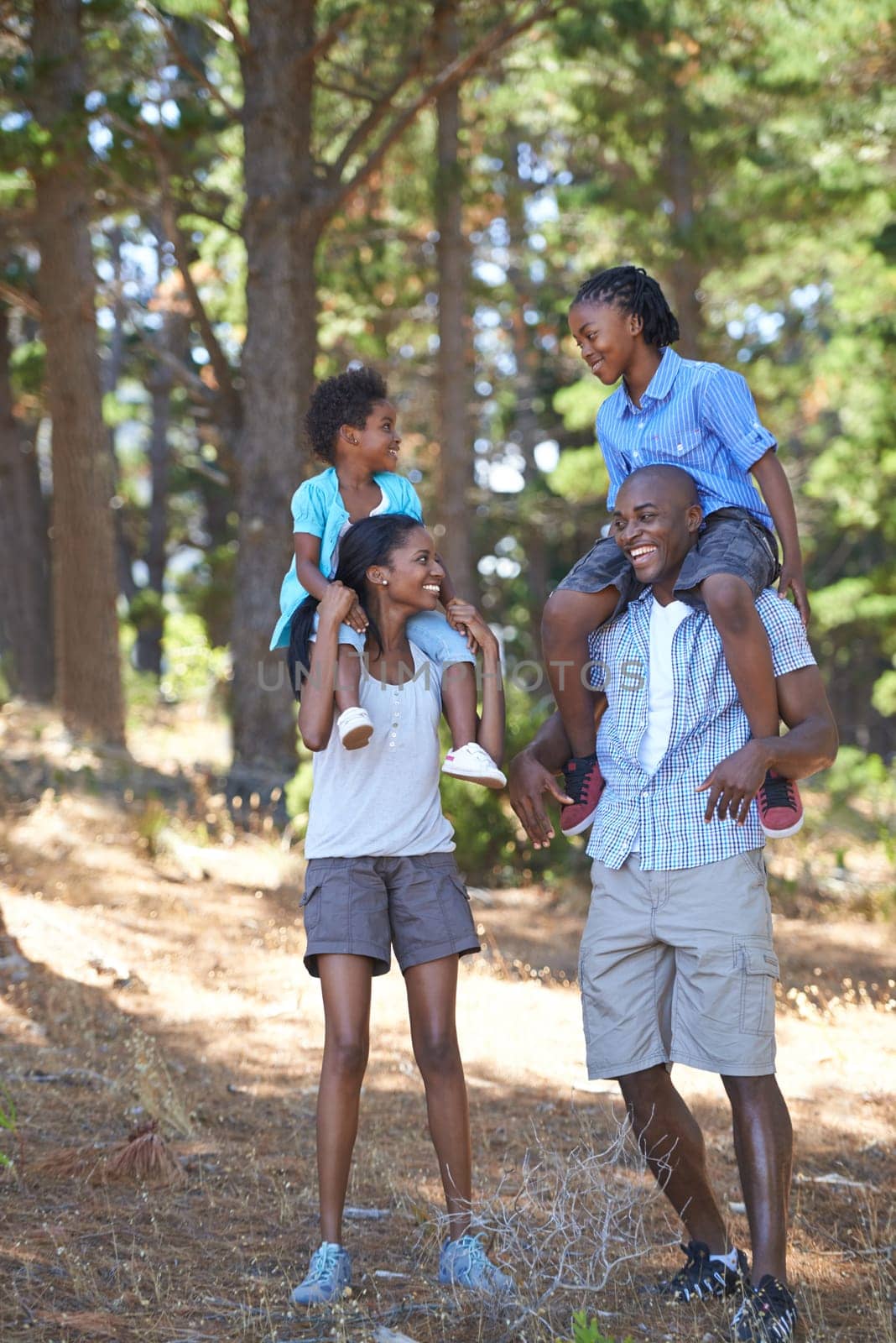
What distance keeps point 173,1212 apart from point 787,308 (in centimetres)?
1836

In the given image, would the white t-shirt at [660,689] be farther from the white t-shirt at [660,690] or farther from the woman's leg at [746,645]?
the woman's leg at [746,645]

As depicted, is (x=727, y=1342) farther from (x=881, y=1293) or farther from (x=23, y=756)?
(x=23, y=756)

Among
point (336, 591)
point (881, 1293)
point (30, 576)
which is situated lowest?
point (881, 1293)

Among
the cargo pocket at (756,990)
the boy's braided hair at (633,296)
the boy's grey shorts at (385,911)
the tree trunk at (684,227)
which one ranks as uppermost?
the tree trunk at (684,227)

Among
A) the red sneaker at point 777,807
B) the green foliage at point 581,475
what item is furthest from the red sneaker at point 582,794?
the green foliage at point 581,475

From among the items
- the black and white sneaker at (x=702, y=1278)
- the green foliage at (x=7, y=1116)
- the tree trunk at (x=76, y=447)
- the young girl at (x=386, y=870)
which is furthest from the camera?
the tree trunk at (x=76, y=447)

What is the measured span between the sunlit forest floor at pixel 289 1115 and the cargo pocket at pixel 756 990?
1.71 feet

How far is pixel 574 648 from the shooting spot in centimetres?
331

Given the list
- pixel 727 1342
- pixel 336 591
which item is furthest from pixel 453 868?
pixel 727 1342

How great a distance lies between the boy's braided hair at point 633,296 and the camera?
11.2 feet

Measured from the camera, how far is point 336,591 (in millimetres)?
3383

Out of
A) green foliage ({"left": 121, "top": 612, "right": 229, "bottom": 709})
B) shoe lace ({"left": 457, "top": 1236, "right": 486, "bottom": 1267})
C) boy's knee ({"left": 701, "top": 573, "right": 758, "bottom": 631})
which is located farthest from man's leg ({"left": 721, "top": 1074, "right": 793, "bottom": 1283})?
green foliage ({"left": 121, "top": 612, "right": 229, "bottom": 709})

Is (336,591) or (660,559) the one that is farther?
(336,591)

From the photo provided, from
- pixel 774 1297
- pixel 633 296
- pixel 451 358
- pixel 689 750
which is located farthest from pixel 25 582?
pixel 774 1297
